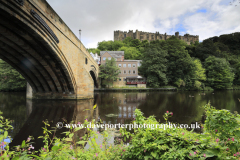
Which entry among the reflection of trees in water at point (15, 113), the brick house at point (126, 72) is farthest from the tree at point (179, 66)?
the reflection of trees in water at point (15, 113)

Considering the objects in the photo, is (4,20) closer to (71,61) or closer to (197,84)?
(71,61)

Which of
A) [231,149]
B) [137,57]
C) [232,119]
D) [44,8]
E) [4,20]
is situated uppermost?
[137,57]

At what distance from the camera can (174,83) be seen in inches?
1423

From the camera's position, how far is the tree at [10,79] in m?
27.3

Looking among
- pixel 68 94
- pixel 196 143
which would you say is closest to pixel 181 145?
pixel 196 143

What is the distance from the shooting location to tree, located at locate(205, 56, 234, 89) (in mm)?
36844

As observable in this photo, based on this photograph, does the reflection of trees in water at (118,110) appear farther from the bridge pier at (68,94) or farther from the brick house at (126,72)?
the brick house at (126,72)

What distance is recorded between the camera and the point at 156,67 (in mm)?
34594

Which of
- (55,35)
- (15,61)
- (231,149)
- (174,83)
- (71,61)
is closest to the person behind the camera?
(231,149)

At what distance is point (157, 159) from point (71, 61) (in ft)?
43.4

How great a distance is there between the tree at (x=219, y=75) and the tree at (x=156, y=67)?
12.5 meters

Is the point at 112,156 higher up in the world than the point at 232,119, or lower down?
lower down

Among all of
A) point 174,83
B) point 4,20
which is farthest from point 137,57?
point 4,20

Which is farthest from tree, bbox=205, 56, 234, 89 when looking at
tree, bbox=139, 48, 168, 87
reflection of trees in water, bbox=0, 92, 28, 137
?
reflection of trees in water, bbox=0, 92, 28, 137
